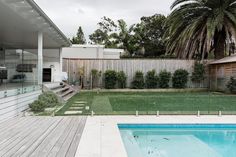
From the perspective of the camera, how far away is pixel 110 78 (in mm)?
17781

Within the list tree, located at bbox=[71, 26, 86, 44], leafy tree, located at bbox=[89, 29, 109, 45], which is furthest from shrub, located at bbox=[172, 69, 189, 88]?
tree, located at bbox=[71, 26, 86, 44]

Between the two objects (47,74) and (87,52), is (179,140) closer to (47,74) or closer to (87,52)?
(47,74)

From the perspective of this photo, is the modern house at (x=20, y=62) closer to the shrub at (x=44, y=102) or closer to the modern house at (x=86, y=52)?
the shrub at (x=44, y=102)

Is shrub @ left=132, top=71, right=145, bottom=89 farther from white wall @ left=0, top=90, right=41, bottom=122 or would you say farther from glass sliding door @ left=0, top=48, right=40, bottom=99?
white wall @ left=0, top=90, right=41, bottom=122

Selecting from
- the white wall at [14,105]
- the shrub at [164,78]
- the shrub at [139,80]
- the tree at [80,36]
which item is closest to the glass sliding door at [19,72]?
the white wall at [14,105]

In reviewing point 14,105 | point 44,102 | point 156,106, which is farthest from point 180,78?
point 14,105

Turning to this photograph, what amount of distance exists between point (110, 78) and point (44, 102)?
8.36 metres

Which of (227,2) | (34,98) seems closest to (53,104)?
(34,98)

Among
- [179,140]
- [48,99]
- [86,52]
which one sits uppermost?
[86,52]

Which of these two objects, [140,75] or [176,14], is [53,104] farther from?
[176,14]

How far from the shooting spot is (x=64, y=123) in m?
7.19

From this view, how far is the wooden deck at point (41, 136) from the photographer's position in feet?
15.4

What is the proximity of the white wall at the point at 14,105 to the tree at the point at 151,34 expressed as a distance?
Result: 75.4ft

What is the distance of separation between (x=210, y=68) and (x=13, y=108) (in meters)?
14.4
